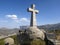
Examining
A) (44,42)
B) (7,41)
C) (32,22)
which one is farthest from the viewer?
(32,22)

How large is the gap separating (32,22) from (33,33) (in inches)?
91.7

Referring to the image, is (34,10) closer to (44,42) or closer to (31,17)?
(31,17)

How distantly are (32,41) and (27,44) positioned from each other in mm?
426

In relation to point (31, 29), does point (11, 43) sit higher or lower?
lower

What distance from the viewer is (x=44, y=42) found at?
13312mm

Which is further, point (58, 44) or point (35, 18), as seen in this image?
point (35, 18)

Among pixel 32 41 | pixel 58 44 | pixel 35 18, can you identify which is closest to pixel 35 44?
pixel 32 41

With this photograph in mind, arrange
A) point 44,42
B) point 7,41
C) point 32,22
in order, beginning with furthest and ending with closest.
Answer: point 32,22 < point 44,42 < point 7,41

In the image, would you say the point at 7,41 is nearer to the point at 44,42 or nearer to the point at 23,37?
the point at 23,37

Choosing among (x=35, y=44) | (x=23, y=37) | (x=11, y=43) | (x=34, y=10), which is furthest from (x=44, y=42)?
(x=34, y=10)

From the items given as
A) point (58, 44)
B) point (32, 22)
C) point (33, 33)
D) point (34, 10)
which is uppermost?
point (34, 10)

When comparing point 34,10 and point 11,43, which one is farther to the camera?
point 34,10

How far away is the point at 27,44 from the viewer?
12680mm

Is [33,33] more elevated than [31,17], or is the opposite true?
[31,17]
